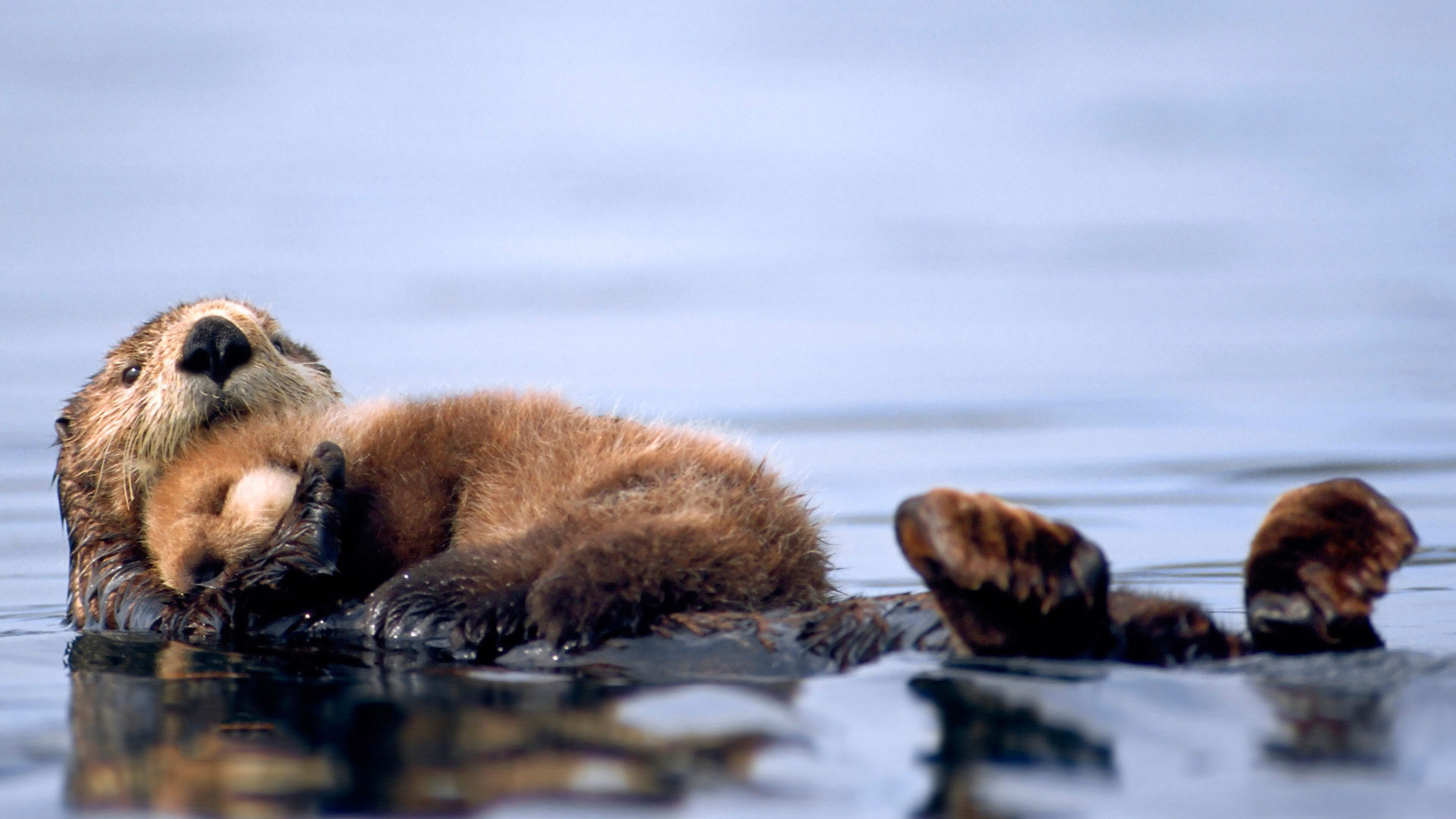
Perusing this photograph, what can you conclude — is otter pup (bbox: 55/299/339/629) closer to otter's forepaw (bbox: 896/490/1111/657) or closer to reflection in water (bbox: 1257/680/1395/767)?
otter's forepaw (bbox: 896/490/1111/657)

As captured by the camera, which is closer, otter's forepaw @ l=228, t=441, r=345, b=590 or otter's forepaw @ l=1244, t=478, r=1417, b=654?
otter's forepaw @ l=1244, t=478, r=1417, b=654

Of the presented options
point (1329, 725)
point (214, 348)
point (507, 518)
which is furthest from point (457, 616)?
point (1329, 725)

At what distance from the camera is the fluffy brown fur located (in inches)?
123

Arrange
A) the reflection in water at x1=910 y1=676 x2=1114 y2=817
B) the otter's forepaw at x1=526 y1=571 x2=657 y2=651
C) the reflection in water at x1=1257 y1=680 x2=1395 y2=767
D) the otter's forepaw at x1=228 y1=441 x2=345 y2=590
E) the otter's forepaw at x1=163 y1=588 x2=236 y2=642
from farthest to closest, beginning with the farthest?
the otter's forepaw at x1=163 y1=588 x2=236 y2=642
the otter's forepaw at x1=228 y1=441 x2=345 y2=590
the otter's forepaw at x1=526 y1=571 x2=657 y2=651
the reflection in water at x1=1257 y1=680 x2=1395 y2=767
the reflection in water at x1=910 y1=676 x2=1114 y2=817

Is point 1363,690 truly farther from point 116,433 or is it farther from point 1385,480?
point 1385,480

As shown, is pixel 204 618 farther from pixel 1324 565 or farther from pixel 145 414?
pixel 1324 565

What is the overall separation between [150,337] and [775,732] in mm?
2392

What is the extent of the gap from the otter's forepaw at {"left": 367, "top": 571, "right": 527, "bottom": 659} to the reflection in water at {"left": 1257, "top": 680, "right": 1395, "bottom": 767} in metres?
1.51

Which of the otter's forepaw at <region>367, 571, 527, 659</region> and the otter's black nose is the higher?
the otter's black nose

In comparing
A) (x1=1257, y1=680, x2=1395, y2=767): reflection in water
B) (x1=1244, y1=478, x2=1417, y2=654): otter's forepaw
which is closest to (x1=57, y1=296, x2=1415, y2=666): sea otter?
Answer: (x1=1244, y1=478, x2=1417, y2=654): otter's forepaw

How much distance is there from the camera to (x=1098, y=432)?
347 inches

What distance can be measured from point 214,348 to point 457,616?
3.50 ft

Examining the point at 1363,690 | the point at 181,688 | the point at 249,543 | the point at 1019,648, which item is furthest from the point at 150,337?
the point at 1363,690

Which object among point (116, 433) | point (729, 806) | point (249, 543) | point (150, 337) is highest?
point (150, 337)
